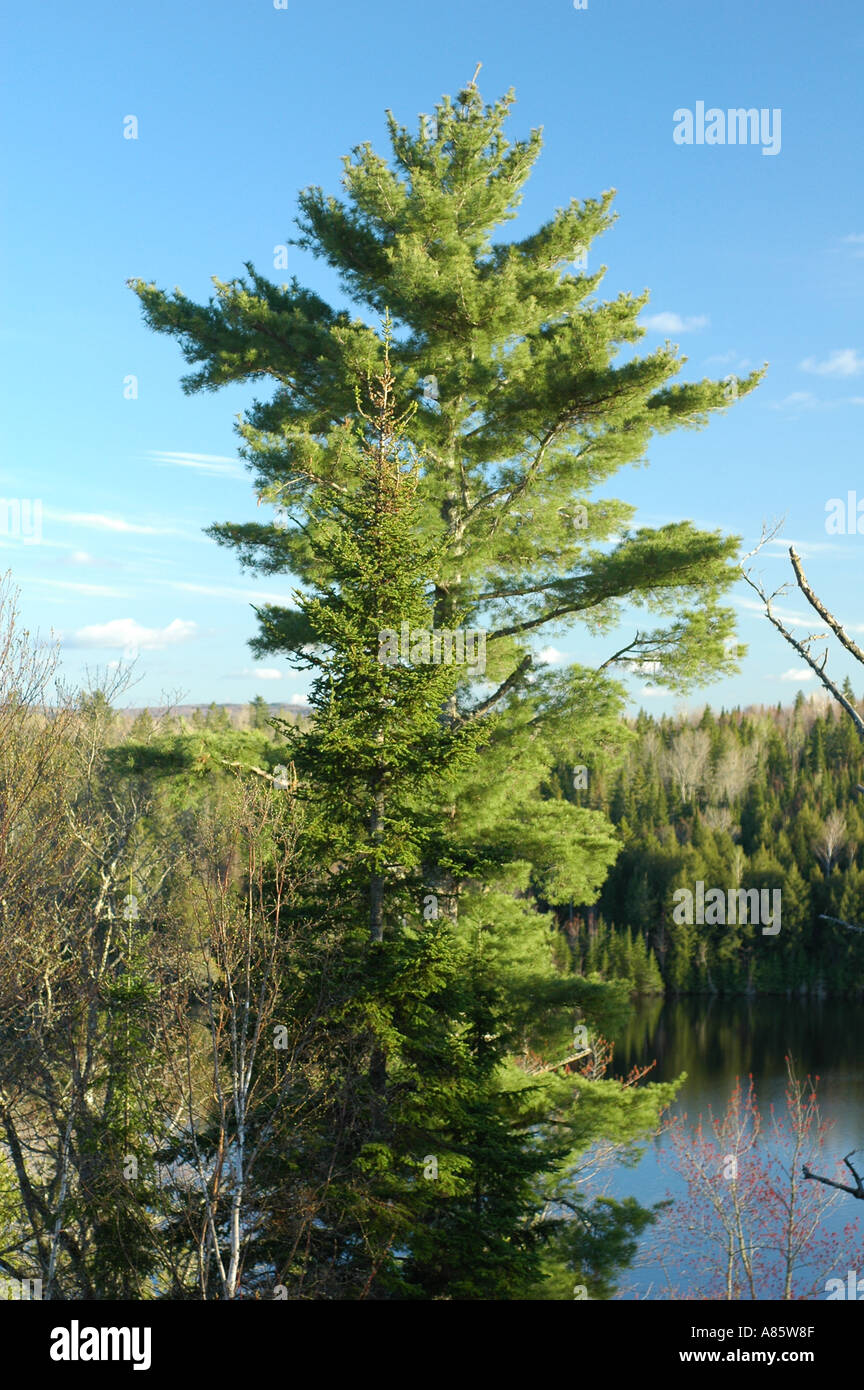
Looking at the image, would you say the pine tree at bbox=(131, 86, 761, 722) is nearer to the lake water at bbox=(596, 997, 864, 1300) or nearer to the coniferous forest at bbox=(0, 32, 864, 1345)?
the coniferous forest at bbox=(0, 32, 864, 1345)

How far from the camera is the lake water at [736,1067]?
2338 cm

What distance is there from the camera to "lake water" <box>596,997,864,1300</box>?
23375mm

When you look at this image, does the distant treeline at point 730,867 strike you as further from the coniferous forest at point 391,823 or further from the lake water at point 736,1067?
the coniferous forest at point 391,823

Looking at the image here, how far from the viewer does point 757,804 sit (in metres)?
76.2

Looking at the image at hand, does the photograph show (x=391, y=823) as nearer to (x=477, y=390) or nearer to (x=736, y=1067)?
(x=477, y=390)

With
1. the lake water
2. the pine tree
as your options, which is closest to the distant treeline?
the lake water

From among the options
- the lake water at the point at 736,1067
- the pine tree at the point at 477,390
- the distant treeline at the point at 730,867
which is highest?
the pine tree at the point at 477,390

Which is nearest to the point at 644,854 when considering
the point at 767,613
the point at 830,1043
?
the point at 830,1043

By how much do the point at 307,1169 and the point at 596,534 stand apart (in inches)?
332

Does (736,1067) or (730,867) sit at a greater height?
(730,867)

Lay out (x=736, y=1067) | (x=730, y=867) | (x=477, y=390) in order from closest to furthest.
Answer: (x=477, y=390) → (x=736, y=1067) → (x=730, y=867)

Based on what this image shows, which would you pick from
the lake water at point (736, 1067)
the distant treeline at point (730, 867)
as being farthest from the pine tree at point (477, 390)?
the distant treeline at point (730, 867)

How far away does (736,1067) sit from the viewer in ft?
133

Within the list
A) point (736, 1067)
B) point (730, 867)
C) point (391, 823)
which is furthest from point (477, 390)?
point (730, 867)
